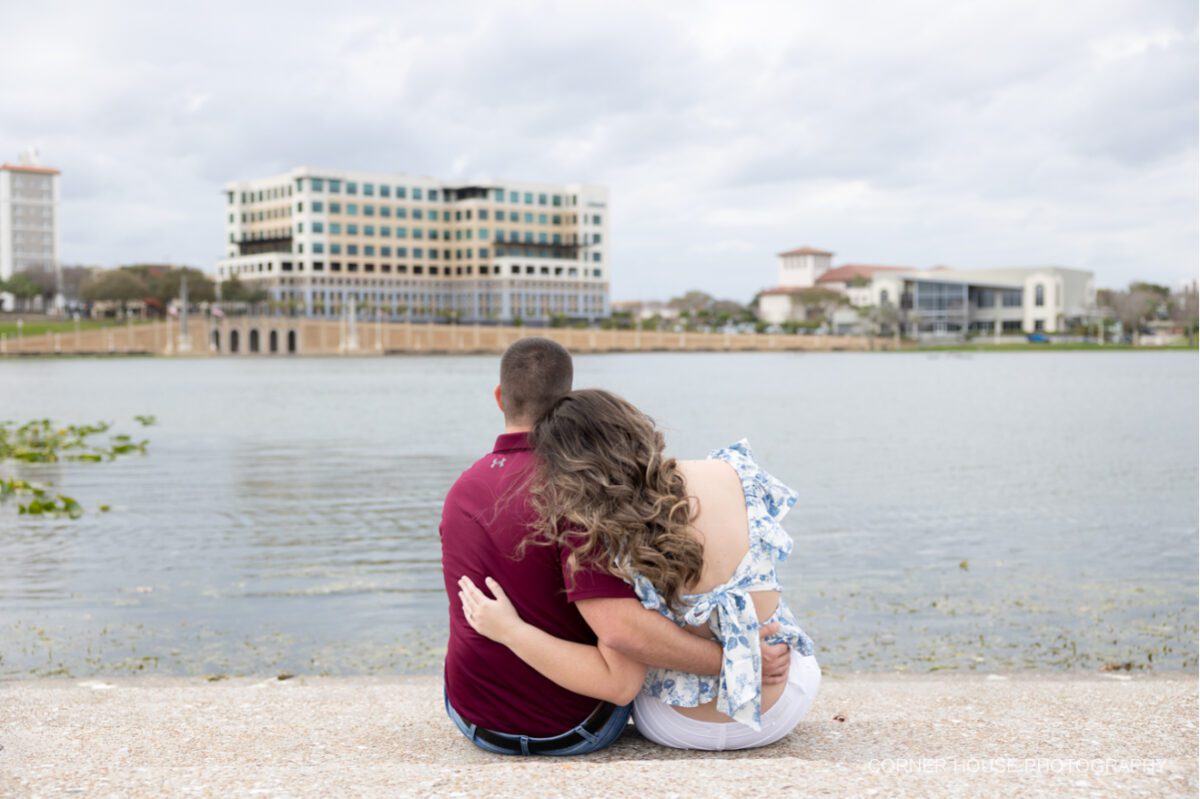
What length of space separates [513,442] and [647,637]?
81 centimetres

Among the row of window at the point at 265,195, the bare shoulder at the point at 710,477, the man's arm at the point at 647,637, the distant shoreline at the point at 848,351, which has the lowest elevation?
the man's arm at the point at 647,637

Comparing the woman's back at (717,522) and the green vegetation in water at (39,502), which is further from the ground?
the woman's back at (717,522)

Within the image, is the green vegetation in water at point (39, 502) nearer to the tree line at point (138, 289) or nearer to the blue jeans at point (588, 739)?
the blue jeans at point (588, 739)

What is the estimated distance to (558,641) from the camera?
13.9 feet

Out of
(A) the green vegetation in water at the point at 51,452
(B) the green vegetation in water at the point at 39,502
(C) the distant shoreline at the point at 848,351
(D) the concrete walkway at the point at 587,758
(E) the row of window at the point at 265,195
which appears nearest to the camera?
(D) the concrete walkway at the point at 587,758

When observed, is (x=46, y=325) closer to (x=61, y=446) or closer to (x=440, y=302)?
(x=440, y=302)

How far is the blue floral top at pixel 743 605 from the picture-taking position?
4.16 metres

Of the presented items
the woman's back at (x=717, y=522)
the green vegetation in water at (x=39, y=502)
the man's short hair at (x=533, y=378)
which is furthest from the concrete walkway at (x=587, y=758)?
the green vegetation in water at (x=39, y=502)

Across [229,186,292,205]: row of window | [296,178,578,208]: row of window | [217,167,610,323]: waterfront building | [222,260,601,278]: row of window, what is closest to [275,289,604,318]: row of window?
[217,167,610,323]: waterfront building

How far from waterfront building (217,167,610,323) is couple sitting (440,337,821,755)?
145 metres

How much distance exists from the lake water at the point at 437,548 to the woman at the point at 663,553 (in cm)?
40

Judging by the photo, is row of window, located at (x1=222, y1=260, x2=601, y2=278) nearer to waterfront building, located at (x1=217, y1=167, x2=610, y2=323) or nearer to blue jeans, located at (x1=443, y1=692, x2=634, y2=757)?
waterfront building, located at (x1=217, y1=167, x2=610, y2=323)

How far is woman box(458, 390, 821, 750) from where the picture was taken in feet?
13.1

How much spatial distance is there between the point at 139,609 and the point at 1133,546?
11.4 metres
